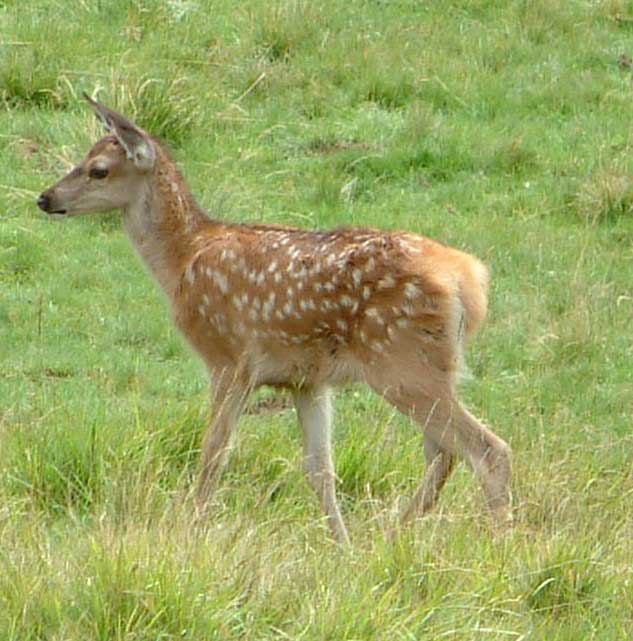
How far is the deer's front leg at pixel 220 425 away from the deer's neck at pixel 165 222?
76cm

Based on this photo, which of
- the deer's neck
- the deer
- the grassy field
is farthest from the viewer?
the deer's neck

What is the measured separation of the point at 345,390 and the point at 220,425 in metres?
1.75

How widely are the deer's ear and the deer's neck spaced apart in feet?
0.26

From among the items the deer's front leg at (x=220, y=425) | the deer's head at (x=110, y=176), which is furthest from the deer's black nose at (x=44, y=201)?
the deer's front leg at (x=220, y=425)

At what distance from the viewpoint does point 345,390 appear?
33.0 ft

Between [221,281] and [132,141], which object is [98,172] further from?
[221,281]

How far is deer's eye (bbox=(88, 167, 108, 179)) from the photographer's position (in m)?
9.49

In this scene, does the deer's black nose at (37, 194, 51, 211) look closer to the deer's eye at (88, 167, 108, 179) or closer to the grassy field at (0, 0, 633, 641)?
the deer's eye at (88, 167, 108, 179)

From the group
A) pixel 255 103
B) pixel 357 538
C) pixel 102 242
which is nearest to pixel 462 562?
pixel 357 538

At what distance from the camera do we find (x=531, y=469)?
8312 mm

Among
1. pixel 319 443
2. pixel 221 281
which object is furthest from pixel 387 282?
pixel 221 281

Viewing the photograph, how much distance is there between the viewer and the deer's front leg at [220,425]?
8.15m

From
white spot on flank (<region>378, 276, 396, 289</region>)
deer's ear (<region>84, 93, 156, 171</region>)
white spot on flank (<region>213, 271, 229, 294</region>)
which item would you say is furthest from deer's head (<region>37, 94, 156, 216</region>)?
white spot on flank (<region>378, 276, 396, 289</region>)

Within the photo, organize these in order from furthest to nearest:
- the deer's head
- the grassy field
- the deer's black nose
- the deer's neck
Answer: the deer's black nose
the deer's head
the deer's neck
the grassy field
